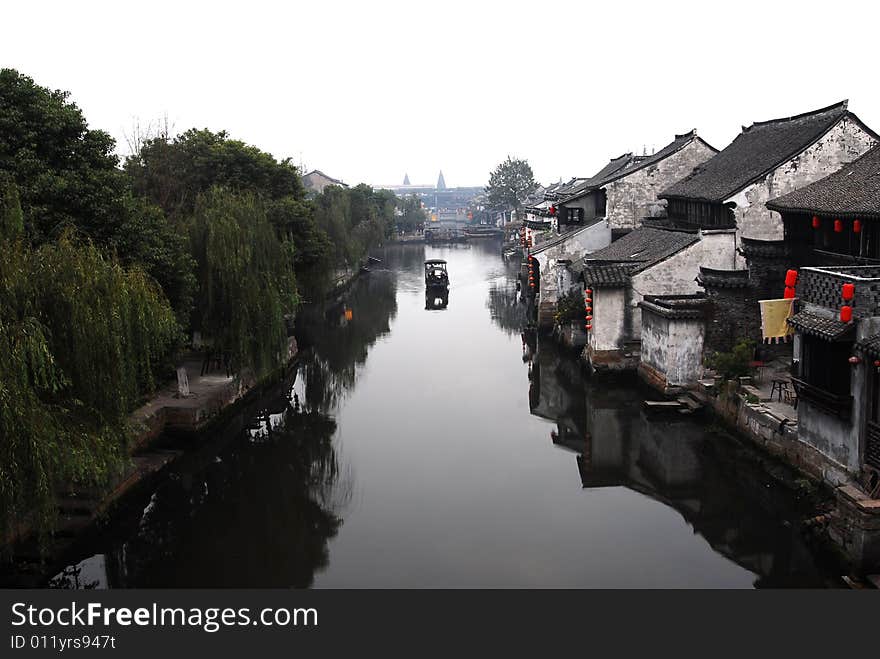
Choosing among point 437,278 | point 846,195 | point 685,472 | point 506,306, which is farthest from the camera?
point 437,278

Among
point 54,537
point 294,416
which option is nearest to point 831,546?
point 54,537

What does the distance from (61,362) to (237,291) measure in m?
8.05

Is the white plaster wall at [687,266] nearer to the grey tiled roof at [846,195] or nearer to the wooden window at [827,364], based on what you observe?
the grey tiled roof at [846,195]

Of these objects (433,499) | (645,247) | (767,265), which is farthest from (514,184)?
(433,499)

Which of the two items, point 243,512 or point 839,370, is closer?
point 839,370

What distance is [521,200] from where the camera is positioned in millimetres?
89625

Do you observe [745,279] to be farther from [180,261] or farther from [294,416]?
[180,261]

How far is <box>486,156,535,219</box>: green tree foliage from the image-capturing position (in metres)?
89.4

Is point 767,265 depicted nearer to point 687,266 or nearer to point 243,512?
point 687,266

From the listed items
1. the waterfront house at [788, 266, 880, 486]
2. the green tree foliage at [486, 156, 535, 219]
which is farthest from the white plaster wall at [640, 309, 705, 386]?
the green tree foliage at [486, 156, 535, 219]

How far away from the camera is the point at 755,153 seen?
24062 mm

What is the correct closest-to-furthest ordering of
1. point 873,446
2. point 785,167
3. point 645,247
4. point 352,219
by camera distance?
point 873,446 < point 785,167 < point 645,247 < point 352,219

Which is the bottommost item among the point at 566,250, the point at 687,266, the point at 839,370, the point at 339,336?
the point at 339,336

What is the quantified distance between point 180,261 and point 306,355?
434 inches
